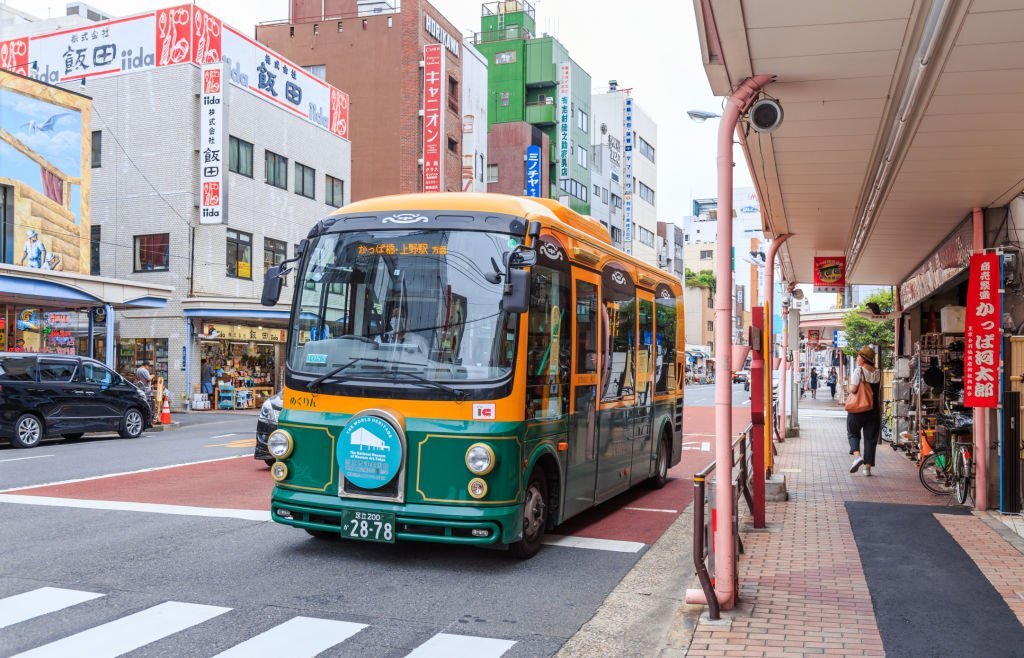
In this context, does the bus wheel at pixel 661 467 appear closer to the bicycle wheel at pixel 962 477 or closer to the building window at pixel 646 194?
the bicycle wheel at pixel 962 477

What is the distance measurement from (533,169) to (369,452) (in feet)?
175

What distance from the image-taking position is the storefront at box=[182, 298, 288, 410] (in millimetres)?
32625

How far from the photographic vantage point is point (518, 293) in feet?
24.2

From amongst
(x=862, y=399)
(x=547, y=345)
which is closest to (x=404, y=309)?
(x=547, y=345)

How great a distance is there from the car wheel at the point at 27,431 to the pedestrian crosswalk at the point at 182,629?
1348 centimetres

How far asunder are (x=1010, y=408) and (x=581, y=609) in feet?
21.2

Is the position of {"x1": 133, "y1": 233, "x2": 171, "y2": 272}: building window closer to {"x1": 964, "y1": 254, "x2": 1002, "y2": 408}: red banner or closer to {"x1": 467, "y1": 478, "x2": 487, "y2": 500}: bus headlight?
{"x1": 467, "y1": 478, "x2": 487, "y2": 500}: bus headlight

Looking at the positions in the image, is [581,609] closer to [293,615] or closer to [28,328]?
[293,615]

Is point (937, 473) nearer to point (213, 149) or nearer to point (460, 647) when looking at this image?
point (460, 647)

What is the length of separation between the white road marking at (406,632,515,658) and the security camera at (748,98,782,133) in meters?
4.01

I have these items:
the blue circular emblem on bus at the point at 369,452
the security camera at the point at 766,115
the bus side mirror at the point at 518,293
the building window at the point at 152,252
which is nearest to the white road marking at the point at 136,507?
the blue circular emblem on bus at the point at 369,452

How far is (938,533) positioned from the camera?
9477 millimetres

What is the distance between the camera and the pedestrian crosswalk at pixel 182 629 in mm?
5469

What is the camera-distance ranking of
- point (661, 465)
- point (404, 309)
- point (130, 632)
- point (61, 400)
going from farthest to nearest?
1. point (61, 400)
2. point (661, 465)
3. point (404, 309)
4. point (130, 632)
